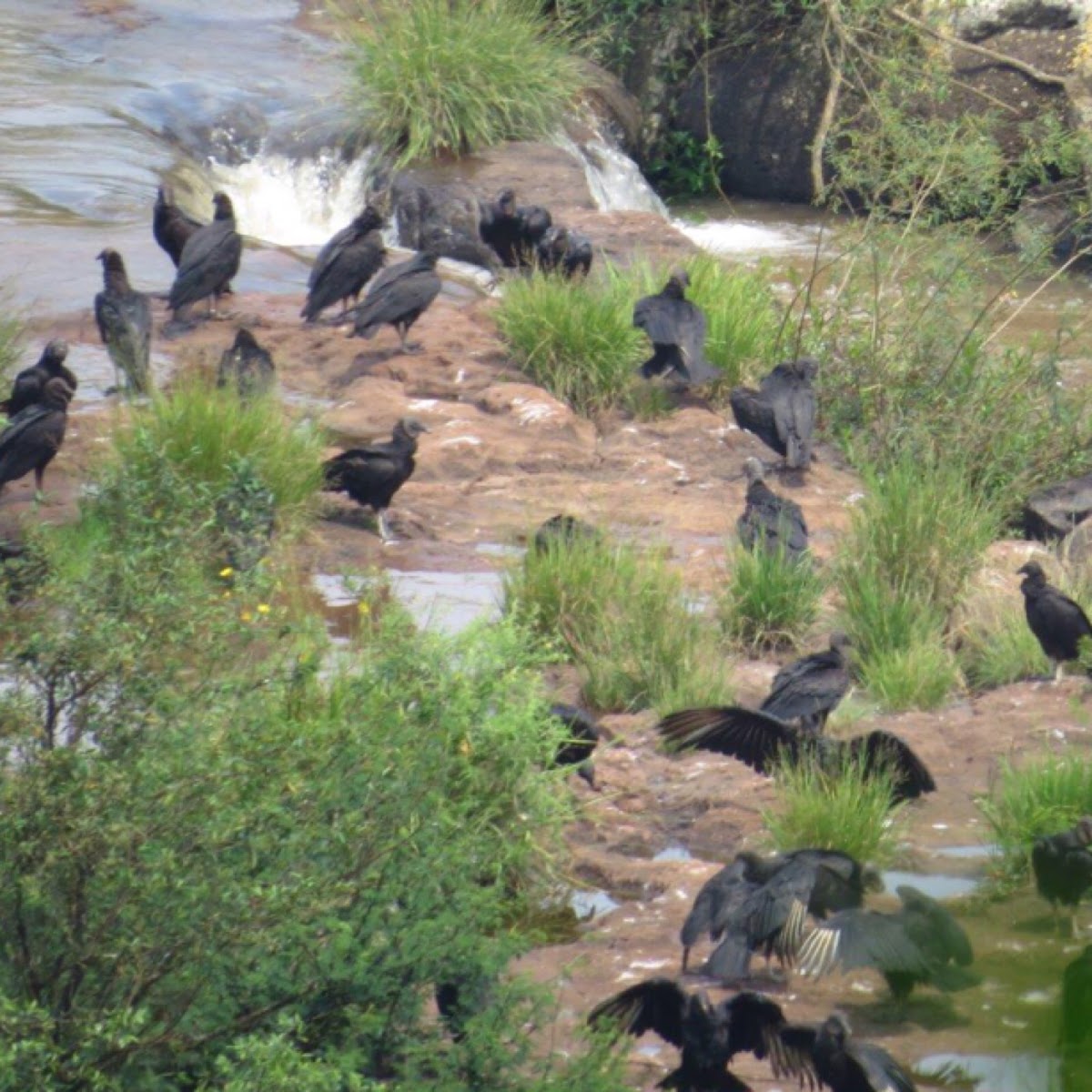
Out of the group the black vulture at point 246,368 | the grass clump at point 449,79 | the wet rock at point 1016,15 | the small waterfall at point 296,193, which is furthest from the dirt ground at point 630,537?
the wet rock at point 1016,15

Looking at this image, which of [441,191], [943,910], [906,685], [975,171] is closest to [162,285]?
[441,191]

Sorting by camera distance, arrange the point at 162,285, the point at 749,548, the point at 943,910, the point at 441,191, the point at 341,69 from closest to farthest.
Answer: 1. the point at 943,910
2. the point at 749,548
3. the point at 162,285
4. the point at 441,191
5. the point at 341,69

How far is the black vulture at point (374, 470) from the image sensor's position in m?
9.45

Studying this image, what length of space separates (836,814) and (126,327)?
5556 mm

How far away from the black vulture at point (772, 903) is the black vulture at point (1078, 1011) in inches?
101

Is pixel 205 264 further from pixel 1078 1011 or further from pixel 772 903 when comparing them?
pixel 1078 1011

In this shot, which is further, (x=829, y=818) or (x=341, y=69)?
(x=341, y=69)

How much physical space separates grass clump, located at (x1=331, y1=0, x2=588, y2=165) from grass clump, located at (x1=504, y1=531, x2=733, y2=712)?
26.9 feet

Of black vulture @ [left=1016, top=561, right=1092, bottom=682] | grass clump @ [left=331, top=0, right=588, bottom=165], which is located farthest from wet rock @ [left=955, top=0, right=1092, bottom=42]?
black vulture @ [left=1016, top=561, right=1092, bottom=682]

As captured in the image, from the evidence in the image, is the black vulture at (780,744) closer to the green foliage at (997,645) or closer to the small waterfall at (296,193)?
the green foliage at (997,645)

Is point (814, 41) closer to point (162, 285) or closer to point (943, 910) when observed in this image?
point (162, 285)

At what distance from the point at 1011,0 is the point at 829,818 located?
14604mm

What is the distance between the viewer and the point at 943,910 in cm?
557

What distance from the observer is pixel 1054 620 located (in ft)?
27.0
